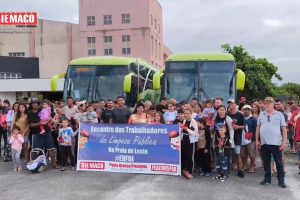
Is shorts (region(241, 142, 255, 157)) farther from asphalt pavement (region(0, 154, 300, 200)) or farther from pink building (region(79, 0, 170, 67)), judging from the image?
pink building (region(79, 0, 170, 67))

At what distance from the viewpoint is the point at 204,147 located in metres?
10.1

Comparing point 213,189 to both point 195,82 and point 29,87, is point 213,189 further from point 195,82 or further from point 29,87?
point 29,87

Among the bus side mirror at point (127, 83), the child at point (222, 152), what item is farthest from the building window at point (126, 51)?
the child at point (222, 152)

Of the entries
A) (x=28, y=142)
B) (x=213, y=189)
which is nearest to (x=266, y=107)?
(x=213, y=189)

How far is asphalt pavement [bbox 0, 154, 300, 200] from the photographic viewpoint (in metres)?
8.22

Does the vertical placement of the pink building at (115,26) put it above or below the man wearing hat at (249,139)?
above

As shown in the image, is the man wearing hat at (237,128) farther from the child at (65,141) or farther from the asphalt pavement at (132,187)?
the child at (65,141)

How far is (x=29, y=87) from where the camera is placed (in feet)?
163

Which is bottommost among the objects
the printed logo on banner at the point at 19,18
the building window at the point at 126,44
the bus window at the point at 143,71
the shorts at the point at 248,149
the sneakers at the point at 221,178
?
the sneakers at the point at 221,178

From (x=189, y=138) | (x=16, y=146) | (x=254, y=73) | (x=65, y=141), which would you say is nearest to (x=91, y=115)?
(x=65, y=141)

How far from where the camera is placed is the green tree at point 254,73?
1211 inches

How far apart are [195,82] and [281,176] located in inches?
255

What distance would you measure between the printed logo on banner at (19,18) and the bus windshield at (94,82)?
51373 mm

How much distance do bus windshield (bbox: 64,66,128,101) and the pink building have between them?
54.8m
